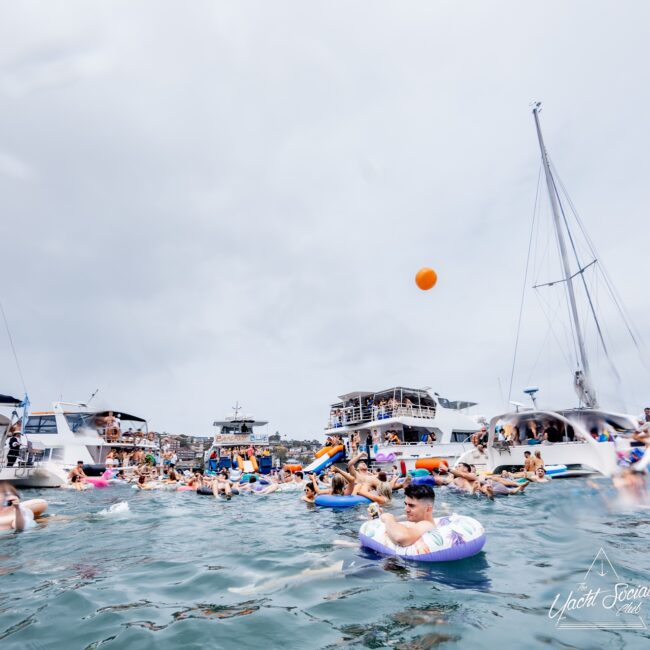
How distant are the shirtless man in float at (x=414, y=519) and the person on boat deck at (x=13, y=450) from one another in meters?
19.6

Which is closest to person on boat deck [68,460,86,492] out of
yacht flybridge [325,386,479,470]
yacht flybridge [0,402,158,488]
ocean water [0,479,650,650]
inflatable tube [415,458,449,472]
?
yacht flybridge [0,402,158,488]

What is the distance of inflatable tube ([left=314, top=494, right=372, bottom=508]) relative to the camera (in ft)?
37.6

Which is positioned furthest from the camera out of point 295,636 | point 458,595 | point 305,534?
point 305,534

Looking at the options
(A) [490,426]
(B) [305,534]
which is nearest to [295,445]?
(A) [490,426]

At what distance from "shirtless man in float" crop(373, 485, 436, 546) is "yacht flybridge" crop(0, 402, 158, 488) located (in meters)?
20.4

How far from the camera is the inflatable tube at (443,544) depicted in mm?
5629

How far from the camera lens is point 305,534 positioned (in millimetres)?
8391

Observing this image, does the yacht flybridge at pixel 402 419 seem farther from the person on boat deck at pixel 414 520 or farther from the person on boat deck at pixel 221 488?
the person on boat deck at pixel 414 520

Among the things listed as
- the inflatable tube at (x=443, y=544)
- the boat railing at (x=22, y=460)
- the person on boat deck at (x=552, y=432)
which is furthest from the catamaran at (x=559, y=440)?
the boat railing at (x=22, y=460)

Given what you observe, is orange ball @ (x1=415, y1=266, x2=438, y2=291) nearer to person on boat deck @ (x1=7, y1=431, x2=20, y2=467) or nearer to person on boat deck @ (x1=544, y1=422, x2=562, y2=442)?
person on boat deck @ (x1=544, y1=422, x2=562, y2=442)

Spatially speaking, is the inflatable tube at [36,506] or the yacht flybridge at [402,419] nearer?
the inflatable tube at [36,506]

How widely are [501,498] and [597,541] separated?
610cm

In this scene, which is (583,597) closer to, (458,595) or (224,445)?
(458,595)

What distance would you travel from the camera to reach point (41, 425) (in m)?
28.0
